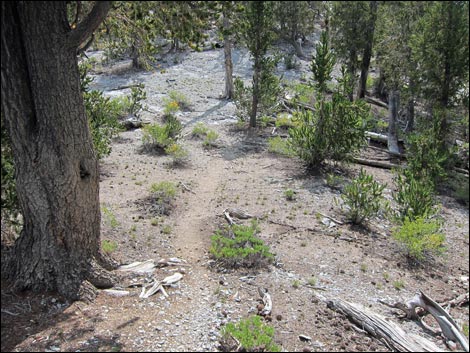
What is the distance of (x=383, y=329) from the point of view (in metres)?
5.74

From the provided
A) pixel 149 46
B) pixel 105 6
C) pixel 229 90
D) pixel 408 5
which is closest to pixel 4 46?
pixel 105 6

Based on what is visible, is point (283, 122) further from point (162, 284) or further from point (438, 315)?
point (438, 315)

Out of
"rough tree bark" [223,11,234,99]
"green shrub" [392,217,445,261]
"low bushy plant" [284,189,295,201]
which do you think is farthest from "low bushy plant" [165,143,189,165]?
"rough tree bark" [223,11,234,99]

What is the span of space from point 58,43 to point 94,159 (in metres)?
1.54

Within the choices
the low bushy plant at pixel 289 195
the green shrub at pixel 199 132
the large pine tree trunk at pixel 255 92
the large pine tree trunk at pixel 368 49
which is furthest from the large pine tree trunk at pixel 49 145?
the large pine tree trunk at pixel 368 49

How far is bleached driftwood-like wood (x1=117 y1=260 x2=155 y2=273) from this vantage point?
703 centimetres

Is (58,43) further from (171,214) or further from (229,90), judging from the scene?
(229,90)

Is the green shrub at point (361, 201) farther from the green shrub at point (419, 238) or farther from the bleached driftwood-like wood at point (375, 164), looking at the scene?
the bleached driftwood-like wood at point (375, 164)

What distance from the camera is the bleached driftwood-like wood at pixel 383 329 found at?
17.8 ft

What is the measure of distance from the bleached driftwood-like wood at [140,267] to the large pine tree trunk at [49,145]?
0.83m

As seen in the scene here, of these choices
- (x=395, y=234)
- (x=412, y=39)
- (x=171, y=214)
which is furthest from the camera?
(x=412, y=39)

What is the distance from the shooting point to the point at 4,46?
5289 mm

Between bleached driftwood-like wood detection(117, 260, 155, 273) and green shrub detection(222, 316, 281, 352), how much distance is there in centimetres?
220

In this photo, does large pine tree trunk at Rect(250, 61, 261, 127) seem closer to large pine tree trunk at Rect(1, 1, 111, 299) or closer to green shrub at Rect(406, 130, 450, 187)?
green shrub at Rect(406, 130, 450, 187)
